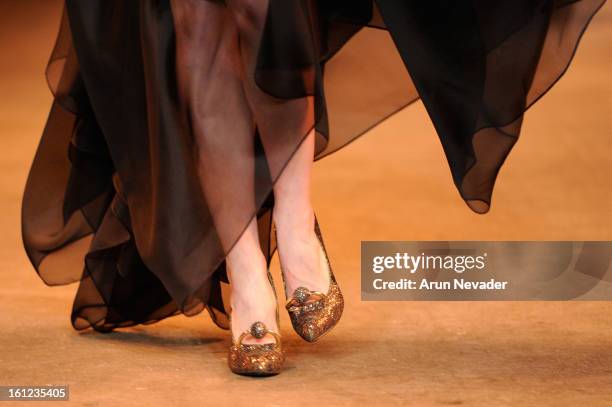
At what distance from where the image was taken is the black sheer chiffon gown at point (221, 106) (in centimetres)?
164

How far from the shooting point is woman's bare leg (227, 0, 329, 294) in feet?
5.33

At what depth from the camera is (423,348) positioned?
5.86ft

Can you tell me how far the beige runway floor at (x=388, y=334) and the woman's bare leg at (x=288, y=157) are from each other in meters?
0.13

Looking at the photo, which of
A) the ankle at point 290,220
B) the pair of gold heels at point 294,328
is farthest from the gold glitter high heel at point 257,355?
the ankle at point 290,220

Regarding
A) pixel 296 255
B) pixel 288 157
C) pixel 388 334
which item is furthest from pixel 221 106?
pixel 388 334

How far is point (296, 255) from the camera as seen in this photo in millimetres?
1722

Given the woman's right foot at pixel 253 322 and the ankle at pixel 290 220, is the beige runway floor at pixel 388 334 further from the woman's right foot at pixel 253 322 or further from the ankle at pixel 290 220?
the ankle at pixel 290 220

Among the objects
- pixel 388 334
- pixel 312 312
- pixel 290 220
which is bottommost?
pixel 388 334

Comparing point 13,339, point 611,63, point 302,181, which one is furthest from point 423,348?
point 611,63

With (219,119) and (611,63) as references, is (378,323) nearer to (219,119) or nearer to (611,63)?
(219,119)

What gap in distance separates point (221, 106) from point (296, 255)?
23 cm

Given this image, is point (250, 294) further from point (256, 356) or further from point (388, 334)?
point (388, 334)

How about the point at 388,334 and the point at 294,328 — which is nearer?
the point at 294,328

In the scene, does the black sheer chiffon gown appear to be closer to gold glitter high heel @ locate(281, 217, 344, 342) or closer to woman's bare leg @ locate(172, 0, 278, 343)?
woman's bare leg @ locate(172, 0, 278, 343)
